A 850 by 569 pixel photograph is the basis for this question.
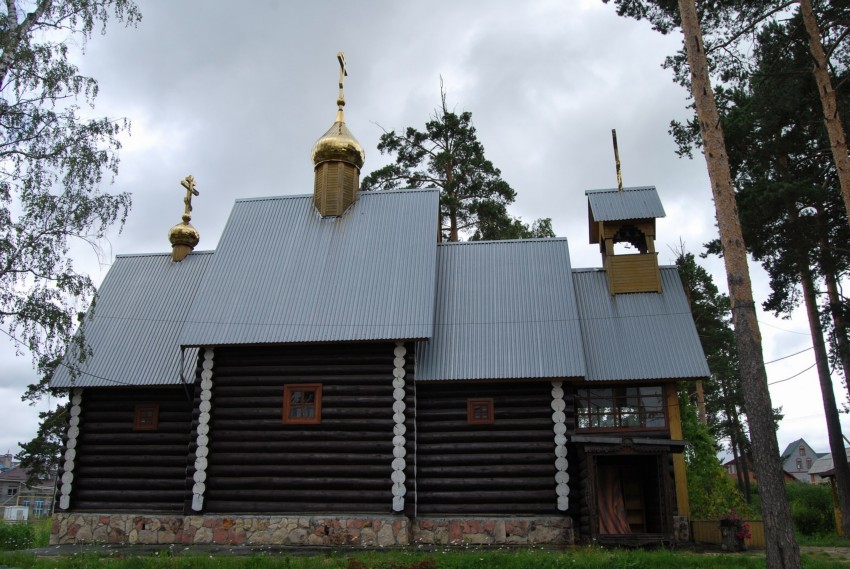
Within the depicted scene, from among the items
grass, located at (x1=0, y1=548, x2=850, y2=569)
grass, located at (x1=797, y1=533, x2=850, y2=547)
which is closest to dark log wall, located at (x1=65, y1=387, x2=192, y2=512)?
grass, located at (x1=0, y1=548, x2=850, y2=569)

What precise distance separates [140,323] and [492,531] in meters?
9.66

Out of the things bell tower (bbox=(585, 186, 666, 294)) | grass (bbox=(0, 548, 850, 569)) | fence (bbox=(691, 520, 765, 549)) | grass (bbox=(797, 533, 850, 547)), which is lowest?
grass (bbox=(797, 533, 850, 547))

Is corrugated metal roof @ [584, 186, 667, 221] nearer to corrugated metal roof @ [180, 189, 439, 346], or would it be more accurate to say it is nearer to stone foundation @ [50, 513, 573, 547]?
corrugated metal roof @ [180, 189, 439, 346]

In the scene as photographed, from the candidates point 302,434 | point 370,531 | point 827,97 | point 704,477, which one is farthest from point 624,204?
point 370,531

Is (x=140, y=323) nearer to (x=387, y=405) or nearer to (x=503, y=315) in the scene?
(x=387, y=405)

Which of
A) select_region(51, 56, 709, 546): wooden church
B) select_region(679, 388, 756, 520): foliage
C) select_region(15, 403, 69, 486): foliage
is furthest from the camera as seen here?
select_region(15, 403, 69, 486): foliage

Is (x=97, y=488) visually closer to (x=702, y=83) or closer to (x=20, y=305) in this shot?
(x=20, y=305)

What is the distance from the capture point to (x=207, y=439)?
1423cm

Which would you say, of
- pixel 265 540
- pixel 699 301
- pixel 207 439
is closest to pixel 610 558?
pixel 265 540

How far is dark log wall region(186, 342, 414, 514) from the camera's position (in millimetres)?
13789

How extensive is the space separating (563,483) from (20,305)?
993 centimetres

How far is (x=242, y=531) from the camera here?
538 inches

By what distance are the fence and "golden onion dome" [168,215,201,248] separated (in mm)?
14043

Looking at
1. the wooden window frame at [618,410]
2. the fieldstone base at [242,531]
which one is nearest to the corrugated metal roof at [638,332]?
the wooden window frame at [618,410]
